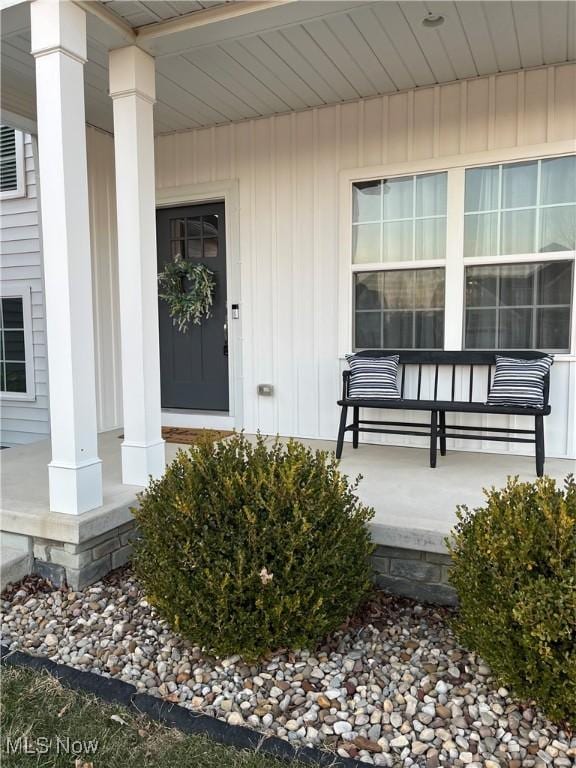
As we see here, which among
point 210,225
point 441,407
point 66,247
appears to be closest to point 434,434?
point 441,407

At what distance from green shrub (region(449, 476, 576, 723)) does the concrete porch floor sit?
559 millimetres

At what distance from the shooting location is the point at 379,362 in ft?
12.2

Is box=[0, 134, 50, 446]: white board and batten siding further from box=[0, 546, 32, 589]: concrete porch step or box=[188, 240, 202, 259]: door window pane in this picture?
box=[0, 546, 32, 589]: concrete porch step

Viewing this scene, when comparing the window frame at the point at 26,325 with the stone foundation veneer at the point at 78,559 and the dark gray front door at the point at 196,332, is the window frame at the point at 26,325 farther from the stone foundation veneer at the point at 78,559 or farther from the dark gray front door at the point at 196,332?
the stone foundation veneer at the point at 78,559

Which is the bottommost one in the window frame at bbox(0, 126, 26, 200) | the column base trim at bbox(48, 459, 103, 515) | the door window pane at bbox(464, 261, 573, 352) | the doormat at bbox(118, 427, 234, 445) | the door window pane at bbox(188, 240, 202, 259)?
the doormat at bbox(118, 427, 234, 445)

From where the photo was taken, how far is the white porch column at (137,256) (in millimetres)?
2816

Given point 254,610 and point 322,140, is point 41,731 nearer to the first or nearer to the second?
point 254,610

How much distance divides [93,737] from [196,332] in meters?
3.33

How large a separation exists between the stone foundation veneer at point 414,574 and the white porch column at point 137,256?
1.30 m

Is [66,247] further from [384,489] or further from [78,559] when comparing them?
[384,489]

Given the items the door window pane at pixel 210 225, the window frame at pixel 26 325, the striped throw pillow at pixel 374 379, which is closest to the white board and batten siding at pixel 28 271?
the window frame at pixel 26 325

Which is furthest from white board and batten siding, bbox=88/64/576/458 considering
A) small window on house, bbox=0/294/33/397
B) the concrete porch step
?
the concrete porch step

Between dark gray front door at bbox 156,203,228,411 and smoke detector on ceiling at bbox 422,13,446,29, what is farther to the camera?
dark gray front door at bbox 156,203,228,411

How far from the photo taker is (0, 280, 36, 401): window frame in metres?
5.07
